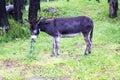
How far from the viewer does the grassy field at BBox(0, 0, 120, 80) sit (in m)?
12.4

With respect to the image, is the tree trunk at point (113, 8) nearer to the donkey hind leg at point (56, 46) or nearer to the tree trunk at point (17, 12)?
the tree trunk at point (17, 12)

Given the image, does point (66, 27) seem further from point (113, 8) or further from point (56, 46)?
point (113, 8)

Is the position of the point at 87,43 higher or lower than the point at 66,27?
lower

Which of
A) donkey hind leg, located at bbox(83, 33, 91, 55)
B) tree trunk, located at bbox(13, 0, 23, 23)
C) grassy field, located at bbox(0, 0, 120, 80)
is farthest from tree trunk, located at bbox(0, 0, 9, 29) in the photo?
donkey hind leg, located at bbox(83, 33, 91, 55)

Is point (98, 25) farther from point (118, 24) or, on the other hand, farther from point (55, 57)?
point (55, 57)

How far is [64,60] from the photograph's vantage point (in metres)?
14.3

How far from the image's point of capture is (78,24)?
49.2 ft

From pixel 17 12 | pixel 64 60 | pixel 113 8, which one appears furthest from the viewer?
pixel 113 8

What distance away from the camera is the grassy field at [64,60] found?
40.6ft

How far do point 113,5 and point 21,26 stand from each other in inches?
332

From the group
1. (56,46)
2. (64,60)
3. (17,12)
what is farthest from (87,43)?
(17,12)

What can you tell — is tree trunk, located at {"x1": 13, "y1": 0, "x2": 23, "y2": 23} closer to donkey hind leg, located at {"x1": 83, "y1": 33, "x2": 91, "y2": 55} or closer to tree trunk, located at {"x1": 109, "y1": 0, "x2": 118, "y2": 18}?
tree trunk, located at {"x1": 109, "y1": 0, "x2": 118, "y2": 18}

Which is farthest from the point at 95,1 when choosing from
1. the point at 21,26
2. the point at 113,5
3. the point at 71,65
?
the point at 71,65

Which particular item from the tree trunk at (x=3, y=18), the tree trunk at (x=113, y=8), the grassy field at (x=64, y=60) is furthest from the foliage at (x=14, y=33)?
the tree trunk at (x=113, y=8)
